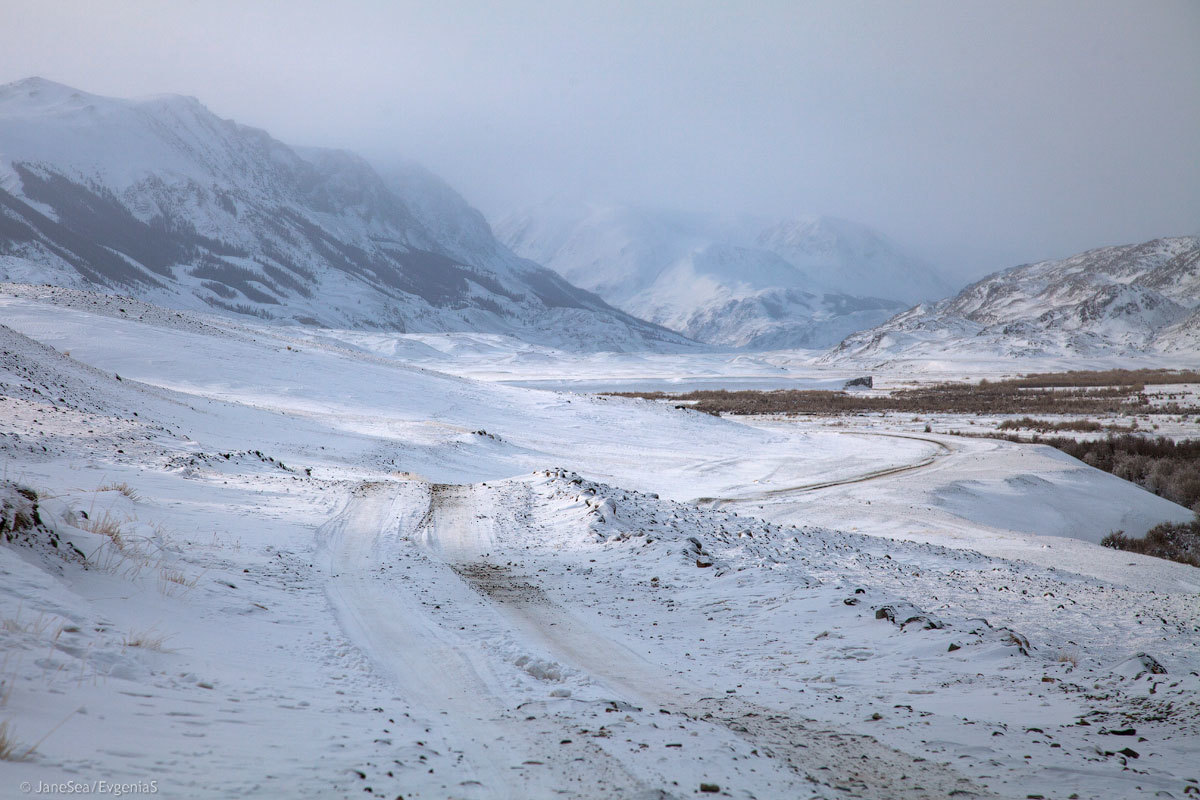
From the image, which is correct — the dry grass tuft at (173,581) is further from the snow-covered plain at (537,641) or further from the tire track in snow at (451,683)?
the tire track in snow at (451,683)

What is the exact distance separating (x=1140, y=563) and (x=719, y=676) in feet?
50.5

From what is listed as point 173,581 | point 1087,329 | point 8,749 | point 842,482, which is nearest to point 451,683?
point 8,749

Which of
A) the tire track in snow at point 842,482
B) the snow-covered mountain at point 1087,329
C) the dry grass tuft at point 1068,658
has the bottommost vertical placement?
the tire track in snow at point 842,482

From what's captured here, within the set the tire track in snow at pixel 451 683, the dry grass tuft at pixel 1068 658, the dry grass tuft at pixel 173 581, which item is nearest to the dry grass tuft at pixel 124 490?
the tire track in snow at pixel 451 683

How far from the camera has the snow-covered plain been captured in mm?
4488

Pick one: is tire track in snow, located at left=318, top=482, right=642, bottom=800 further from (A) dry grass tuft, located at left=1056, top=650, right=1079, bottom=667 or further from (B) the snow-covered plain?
(A) dry grass tuft, located at left=1056, top=650, right=1079, bottom=667

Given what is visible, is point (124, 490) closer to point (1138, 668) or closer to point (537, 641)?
point (537, 641)

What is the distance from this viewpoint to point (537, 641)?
24.8ft

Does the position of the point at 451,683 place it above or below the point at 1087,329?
below

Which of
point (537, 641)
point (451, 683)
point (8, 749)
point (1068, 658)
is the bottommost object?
point (537, 641)

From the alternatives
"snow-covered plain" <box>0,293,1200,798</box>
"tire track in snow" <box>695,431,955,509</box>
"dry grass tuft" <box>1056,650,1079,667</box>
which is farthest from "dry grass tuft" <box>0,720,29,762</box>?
"tire track in snow" <box>695,431,955,509</box>

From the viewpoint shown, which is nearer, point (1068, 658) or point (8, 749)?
point (8, 749)

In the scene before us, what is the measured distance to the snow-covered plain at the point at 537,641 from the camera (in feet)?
14.7

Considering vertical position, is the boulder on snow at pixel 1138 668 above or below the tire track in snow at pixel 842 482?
above
